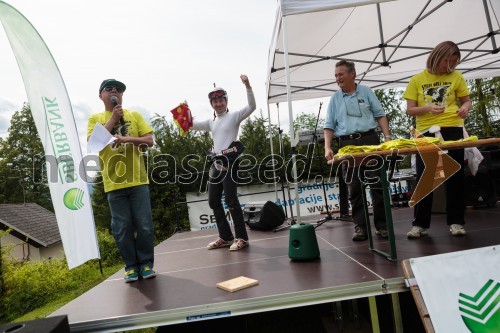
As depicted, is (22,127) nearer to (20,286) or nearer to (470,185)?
(20,286)

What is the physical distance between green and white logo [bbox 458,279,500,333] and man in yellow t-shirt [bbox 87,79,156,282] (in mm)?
1940

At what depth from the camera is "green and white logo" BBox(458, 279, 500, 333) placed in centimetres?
142

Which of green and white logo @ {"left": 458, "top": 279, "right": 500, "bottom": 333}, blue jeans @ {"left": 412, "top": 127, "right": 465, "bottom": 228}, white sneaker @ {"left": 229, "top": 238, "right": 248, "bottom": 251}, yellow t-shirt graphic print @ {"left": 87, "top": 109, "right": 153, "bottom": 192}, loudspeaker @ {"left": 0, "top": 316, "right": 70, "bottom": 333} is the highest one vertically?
yellow t-shirt graphic print @ {"left": 87, "top": 109, "right": 153, "bottom": 192}

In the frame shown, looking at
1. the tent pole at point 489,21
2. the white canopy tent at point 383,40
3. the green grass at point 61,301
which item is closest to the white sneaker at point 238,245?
the white canopy tent at point 383,40

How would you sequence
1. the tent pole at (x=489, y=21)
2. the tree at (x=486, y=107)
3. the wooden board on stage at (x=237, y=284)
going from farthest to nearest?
the tree at (x=486, y=107) < the tent pole at (x=489, y=21) < the wooden board on stage at (x=237, y=284)

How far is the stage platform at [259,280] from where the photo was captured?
159 cm

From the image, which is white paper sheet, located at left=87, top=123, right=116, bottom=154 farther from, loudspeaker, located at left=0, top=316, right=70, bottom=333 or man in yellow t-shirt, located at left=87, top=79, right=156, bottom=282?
loudspeaker, located at left=0, top=316, right=70, bottom=333

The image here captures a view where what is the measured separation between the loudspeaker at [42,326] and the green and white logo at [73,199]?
1726mm

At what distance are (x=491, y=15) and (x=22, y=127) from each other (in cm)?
3063

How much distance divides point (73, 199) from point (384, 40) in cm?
460

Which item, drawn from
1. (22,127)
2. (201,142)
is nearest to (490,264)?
(201,142)

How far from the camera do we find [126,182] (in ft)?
7.30

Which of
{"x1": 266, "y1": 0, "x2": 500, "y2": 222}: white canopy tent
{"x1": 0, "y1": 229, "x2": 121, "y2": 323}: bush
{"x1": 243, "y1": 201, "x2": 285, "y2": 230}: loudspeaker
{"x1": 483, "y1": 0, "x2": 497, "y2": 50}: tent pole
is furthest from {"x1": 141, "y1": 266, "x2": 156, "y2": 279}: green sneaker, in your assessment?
{"x1": 0, "y1": 229, "x2": 121, "y2": 323}: bush

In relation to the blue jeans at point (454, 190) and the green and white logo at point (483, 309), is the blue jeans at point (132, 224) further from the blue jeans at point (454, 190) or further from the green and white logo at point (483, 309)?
the blue jeans at point (454, 190)
